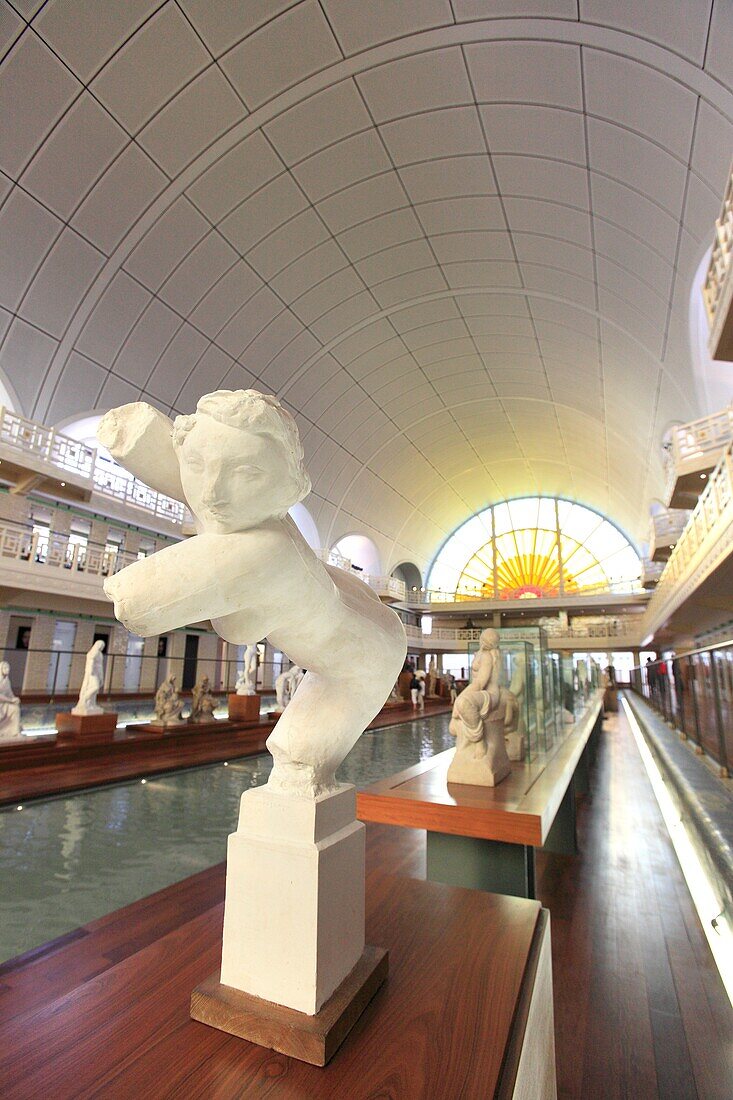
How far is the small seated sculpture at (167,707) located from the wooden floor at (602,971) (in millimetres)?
7163

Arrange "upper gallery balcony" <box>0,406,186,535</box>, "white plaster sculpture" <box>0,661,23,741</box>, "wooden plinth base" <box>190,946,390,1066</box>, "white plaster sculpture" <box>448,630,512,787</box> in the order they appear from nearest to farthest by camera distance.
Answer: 1. "wooden plinth base" <box>190,946,390,1066</box>
2. "white plaster sculpture" <box>448,630,512,787</box>
3. "white plaster sculpture" <box>0,661,23,741</box>
4. "upper gallery balcony" <box>0,406,186,535</box>

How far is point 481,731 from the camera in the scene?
3.19 m

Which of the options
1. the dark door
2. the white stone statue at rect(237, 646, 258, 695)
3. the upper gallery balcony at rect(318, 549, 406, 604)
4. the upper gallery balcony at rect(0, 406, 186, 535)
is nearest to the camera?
the upper gallery balcony at rect(0, 406, 186, 535)

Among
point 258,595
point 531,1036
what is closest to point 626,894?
point 531,1036

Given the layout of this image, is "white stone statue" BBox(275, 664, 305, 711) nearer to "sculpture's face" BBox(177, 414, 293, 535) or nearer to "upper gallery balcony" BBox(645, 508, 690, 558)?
"sculpture's face" BBox(177, 414, 293, 535)

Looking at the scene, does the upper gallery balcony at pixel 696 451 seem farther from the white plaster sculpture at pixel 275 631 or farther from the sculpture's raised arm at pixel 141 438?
the sculpture's raised arm at pixel 141 438

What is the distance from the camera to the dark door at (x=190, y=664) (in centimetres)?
1938

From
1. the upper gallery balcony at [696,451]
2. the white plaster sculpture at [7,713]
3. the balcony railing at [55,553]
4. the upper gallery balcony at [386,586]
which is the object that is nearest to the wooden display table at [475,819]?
the white plaster sculpture at [7,713]

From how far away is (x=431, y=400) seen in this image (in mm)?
23703

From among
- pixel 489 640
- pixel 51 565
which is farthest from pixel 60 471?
pixel 489 640

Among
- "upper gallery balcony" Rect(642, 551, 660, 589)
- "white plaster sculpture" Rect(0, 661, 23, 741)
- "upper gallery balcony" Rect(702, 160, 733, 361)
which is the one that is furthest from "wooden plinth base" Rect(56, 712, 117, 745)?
"upper gallery balcony" Rect(642, 551, 660, 589)

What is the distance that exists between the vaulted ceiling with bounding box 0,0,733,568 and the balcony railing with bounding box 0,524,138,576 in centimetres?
362

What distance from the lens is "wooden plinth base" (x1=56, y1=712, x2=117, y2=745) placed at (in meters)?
8.39

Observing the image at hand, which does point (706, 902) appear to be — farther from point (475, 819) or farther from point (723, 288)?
point (723, 288)
